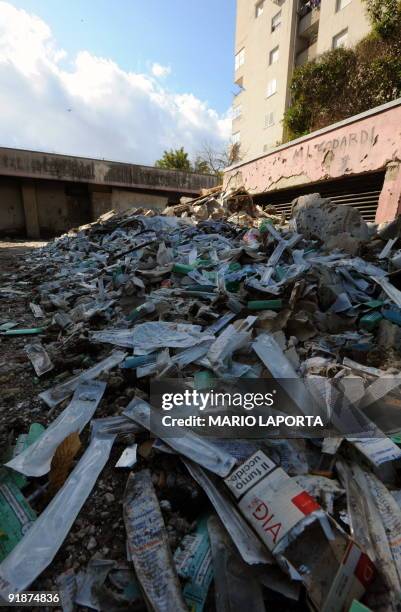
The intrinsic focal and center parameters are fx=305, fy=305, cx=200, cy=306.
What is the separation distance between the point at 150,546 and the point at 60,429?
0.71m

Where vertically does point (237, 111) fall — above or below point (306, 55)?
below

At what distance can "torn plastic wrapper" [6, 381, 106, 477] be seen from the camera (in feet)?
4.10

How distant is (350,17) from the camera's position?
42.8ft

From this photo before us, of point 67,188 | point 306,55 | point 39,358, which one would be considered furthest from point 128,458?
point 306,55

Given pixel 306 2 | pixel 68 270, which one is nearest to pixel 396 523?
pixel 68 270

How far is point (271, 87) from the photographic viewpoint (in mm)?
17625

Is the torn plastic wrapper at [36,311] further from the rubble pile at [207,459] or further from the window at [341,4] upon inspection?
the window at [341,4]

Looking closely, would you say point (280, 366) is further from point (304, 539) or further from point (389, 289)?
point (389, 289)

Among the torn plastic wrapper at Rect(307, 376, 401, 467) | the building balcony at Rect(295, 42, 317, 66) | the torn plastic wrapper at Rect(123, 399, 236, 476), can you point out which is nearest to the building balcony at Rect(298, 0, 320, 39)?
the building balcony at Rect(295, 42, 317, 66)

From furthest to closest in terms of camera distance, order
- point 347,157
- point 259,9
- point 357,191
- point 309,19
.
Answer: point 259,9, point 309,19, point 357,191, point 347,157

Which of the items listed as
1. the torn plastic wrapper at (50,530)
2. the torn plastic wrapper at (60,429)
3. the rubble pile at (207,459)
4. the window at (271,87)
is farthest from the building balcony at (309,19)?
the torn plastic wrapper at (50,530)

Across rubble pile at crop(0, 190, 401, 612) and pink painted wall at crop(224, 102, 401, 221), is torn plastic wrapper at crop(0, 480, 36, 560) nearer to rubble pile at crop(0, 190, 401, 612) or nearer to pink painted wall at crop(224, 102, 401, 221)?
rubble pile at crop(0, 190, 401, 612)

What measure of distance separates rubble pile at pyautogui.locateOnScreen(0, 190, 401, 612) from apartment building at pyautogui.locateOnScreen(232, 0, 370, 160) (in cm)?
1315

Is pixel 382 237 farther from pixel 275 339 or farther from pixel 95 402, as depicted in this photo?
pixel 95 402
